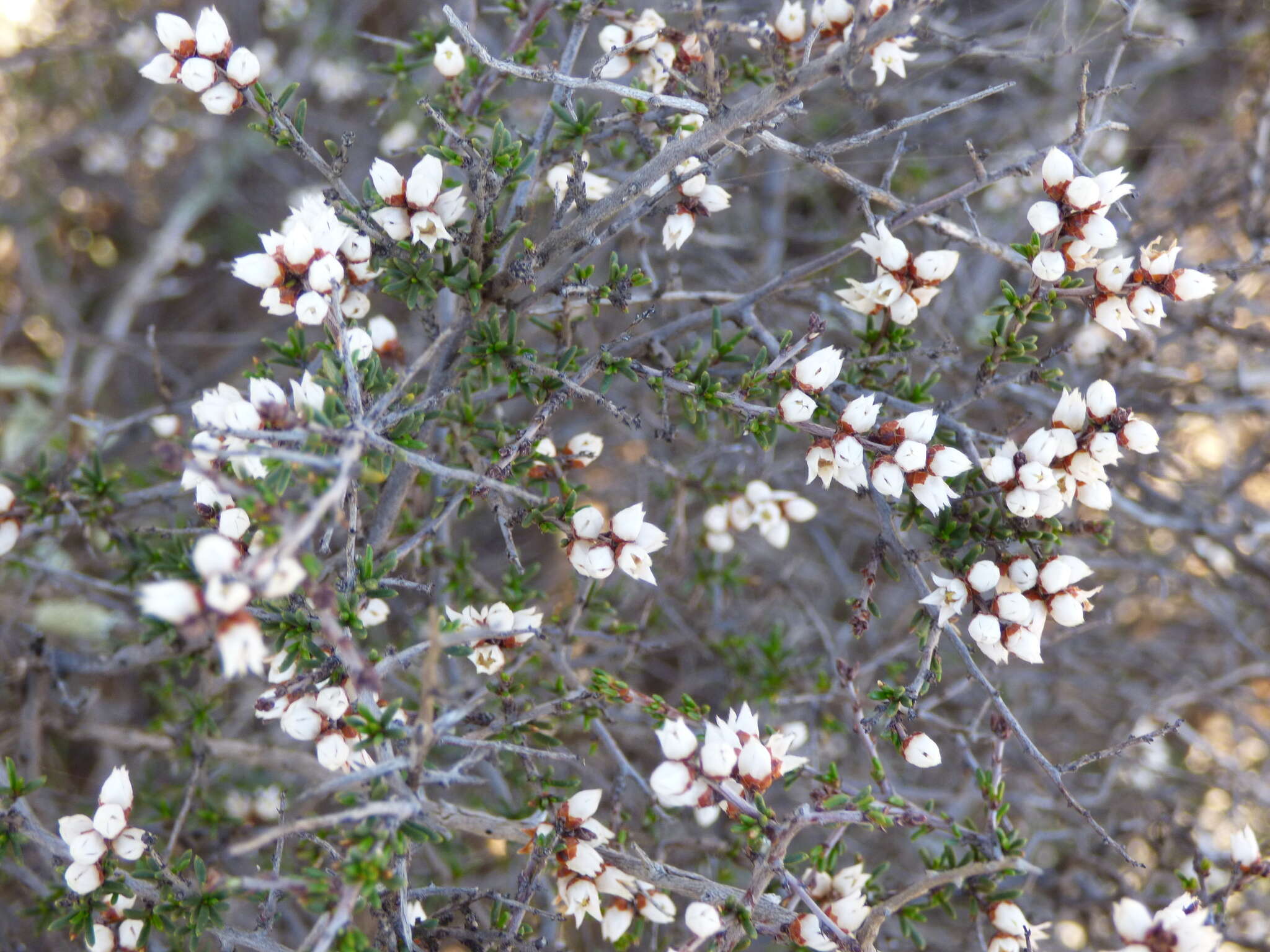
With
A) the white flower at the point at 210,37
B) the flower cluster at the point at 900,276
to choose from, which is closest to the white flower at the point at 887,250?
the flower cluster at the point at 900,276

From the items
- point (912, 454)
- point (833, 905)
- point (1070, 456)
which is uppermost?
point (912, 454)

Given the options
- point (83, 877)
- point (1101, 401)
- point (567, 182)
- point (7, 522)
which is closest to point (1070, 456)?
point (1101, 401)

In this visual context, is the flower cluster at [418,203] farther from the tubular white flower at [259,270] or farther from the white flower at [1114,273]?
the white flower at [1114,273]

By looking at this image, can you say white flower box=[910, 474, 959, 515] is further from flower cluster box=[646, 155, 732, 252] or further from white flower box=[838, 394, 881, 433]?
flower cluster box=[646, 155, 732, 252]

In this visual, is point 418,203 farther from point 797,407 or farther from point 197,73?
point 797,407

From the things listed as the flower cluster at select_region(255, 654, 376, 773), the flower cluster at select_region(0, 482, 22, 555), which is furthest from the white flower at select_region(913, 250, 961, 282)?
the flower cluster at select_region(0, 482, 22, 555)

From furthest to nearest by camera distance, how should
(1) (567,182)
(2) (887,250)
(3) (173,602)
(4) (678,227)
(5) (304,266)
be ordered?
(1) (567,182)
(4) (678,227)
(2) (887,250)
(5) (304,266)
(3) (173,602)

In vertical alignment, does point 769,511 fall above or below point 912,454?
below
